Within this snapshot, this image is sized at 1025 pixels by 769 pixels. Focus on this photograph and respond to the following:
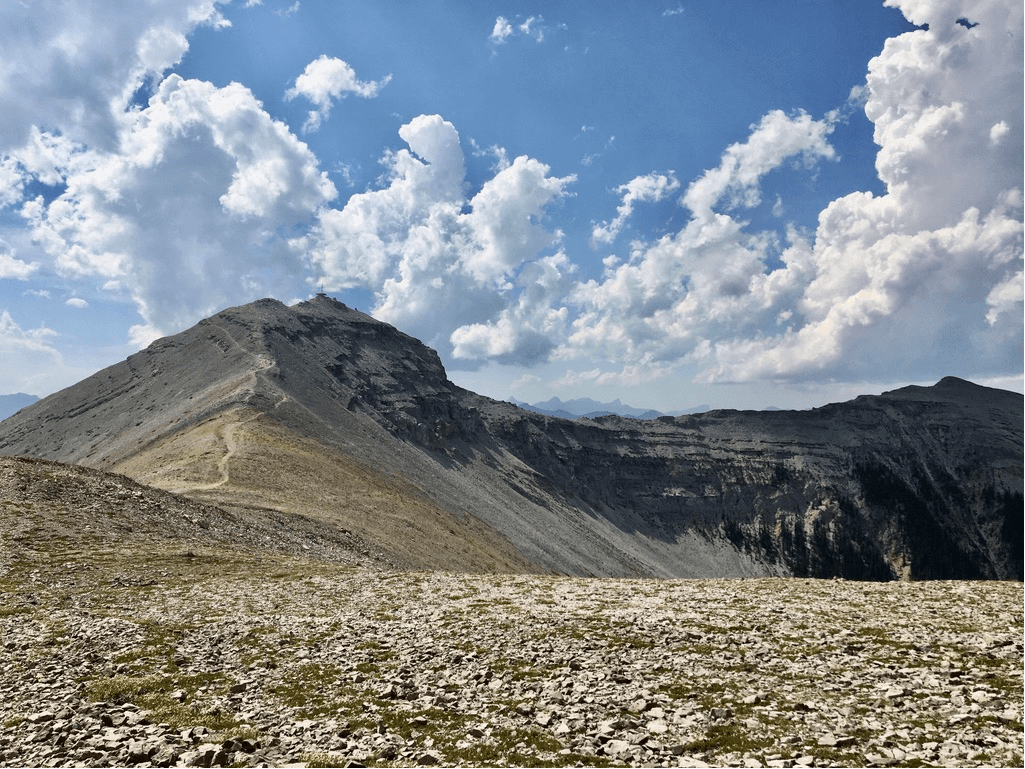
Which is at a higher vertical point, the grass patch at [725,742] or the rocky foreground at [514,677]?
the rocky foreground at [514,677]

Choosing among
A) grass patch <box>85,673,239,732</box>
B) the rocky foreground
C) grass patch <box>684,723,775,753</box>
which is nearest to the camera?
grass patch <box>684,723,775,753</box>

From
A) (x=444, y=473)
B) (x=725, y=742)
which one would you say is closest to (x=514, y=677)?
(x=725, y=742)

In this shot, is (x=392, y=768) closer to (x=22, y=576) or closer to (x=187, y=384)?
(x=22, y=576)

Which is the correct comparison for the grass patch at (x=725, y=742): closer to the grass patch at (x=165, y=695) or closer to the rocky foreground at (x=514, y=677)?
the rocky foreground at (x=514, y=677)

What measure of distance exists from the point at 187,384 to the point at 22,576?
107 metres

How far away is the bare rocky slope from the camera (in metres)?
73.4

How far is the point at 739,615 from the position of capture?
20109 mm

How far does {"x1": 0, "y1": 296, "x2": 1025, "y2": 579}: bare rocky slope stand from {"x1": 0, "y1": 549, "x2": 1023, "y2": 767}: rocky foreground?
3074 centimetres

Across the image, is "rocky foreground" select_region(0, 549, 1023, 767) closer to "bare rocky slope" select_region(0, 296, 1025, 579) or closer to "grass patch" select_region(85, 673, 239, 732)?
"grass patch" select_region(85, 673, 239, 732)

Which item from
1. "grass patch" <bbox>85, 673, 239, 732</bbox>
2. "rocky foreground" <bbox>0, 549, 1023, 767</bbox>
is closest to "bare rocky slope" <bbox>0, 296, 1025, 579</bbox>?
"rocky foreground" <bbox>0, 549, 1023, 767</bbox>

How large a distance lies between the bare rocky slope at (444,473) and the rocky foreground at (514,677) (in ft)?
101

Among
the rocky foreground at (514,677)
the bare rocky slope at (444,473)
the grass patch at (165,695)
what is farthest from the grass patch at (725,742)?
the bare rocky slope at (444,473)

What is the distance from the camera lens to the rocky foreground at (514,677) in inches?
470

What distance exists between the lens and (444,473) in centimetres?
12500
